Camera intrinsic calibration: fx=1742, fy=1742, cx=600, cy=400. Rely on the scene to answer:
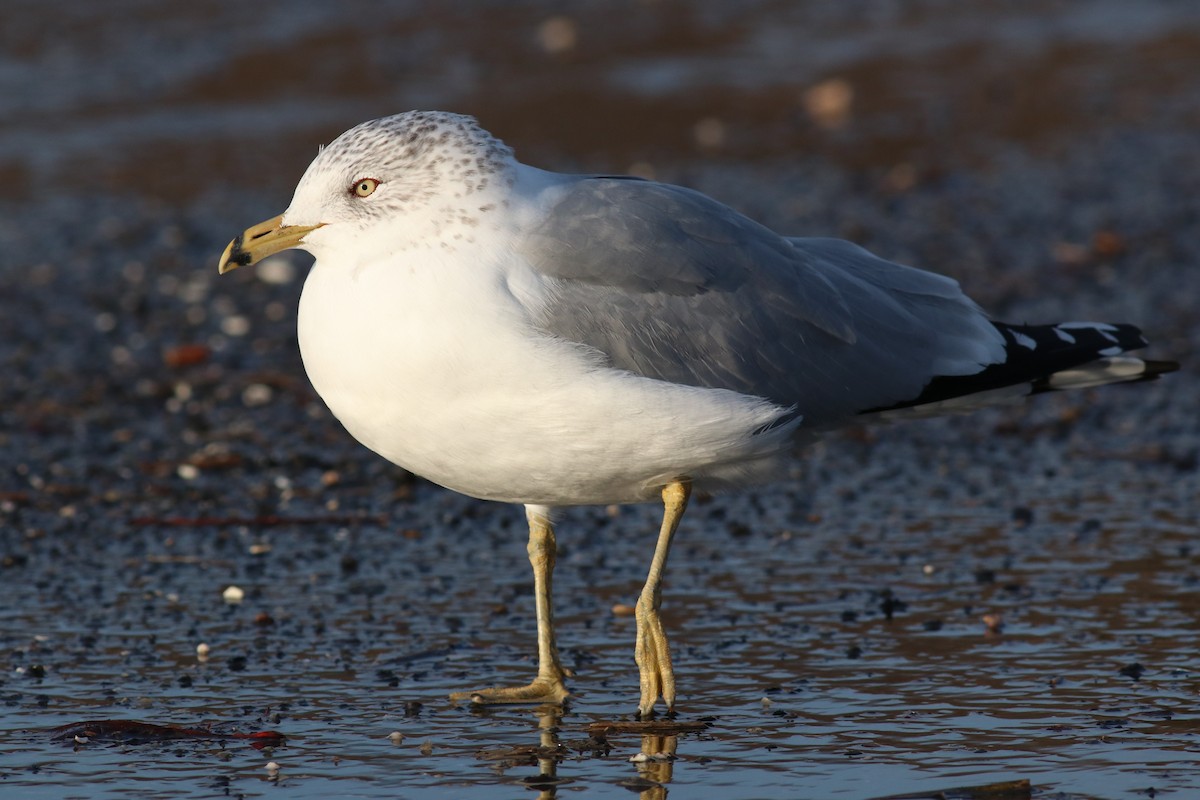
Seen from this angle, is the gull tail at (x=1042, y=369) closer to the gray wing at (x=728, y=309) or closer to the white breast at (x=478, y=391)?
the gray wing at (x=728, y=309)

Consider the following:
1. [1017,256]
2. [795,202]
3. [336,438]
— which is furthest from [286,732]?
[795,202]

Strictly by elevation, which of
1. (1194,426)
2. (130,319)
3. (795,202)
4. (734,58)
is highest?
(734,58)

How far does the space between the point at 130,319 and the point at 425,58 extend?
7066 millimetres

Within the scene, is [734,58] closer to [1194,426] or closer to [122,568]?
[1194,426]

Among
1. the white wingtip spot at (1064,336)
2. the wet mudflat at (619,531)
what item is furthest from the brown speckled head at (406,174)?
the white wingtip spot at (1064,336)

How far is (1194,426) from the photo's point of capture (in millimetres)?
7887

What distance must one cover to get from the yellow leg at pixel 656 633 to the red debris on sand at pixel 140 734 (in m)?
1.06

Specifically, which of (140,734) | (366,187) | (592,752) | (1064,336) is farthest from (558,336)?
(1064,336)

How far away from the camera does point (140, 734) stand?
4805mm

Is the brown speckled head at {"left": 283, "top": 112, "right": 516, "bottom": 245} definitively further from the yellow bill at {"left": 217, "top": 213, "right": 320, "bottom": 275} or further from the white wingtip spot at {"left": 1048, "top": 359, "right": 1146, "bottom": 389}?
the white wingtip spot at {"left": 1048, "top": 359, "right": 1146, "bottom": 389}

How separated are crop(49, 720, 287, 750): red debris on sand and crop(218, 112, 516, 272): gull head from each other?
1360 mm

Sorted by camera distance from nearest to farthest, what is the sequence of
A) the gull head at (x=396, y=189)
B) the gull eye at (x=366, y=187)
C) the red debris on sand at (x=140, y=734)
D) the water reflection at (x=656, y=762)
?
the water reflection at (x=656, y=762) < the red debris on sand at (x=140, y=734) < the gull head at (x=396, y=189) < the gull eye at (x=366, y=187)

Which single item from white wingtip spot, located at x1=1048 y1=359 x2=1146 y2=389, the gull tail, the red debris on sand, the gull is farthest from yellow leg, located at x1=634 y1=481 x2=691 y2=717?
white wingtip spot, located at x1=1048 y1=359 x2=1146 y2=389

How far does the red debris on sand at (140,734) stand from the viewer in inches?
189
